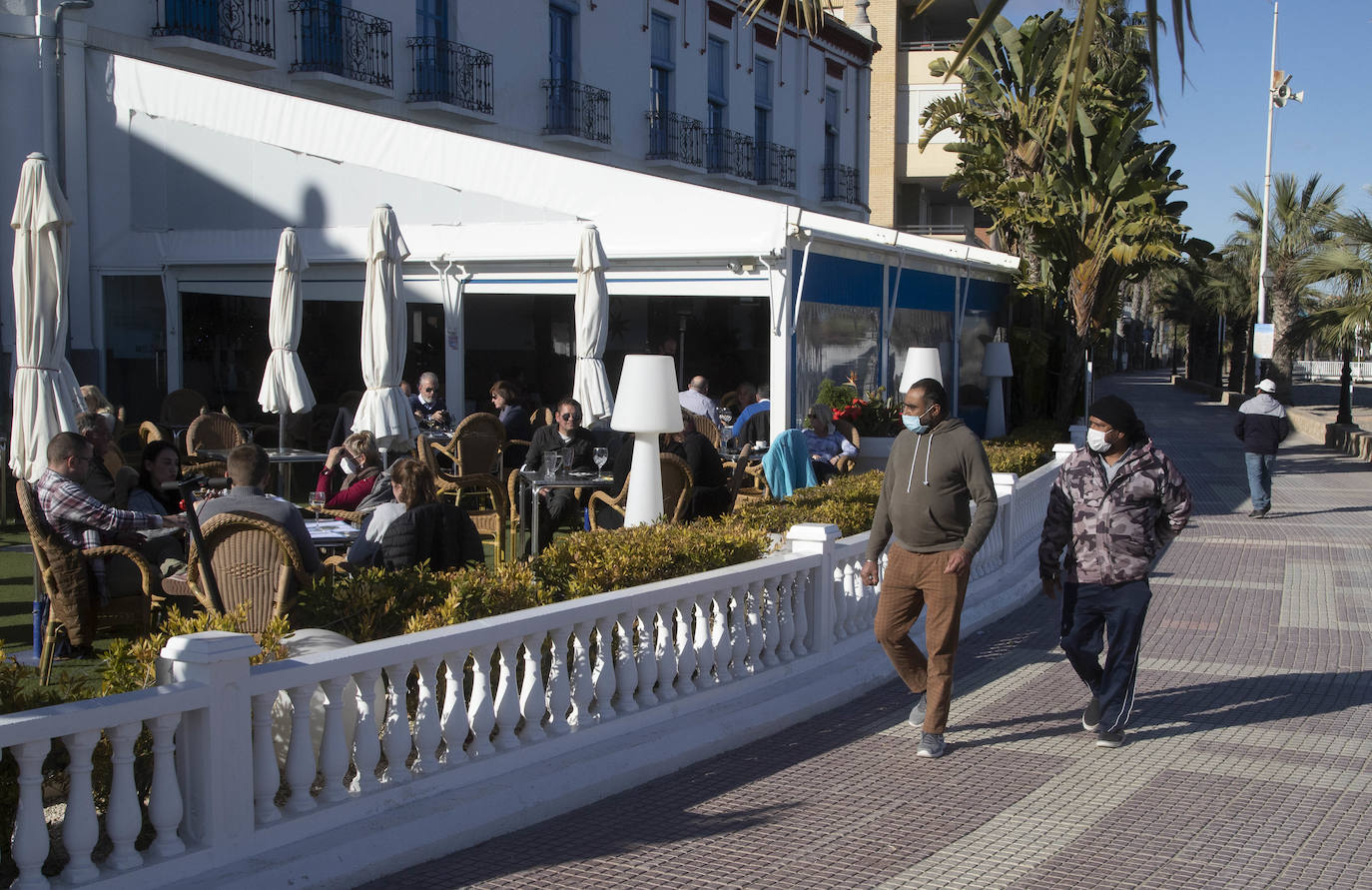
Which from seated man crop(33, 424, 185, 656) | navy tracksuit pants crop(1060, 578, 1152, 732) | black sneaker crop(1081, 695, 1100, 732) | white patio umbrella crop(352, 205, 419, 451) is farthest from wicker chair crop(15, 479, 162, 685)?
black sneaker crop(1081, 695, 1100, 732)

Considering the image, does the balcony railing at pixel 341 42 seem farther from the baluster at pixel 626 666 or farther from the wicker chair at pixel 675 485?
the baluster at pixel 626 666

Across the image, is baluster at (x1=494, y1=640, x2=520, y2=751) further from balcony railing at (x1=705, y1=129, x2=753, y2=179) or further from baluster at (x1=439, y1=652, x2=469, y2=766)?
balcony railing at (x1=705, y1=129, x2=753, y2=179)

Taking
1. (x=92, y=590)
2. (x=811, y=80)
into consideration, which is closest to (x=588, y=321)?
(x=92, y=590)

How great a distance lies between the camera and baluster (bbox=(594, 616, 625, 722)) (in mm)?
5371

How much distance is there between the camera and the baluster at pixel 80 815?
344cm

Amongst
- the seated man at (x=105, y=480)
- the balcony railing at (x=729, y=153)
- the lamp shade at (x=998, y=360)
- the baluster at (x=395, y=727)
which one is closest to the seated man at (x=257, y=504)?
the seated man at (x=105, y=480)

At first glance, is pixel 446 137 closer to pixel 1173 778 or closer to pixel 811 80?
pixel 1173 778

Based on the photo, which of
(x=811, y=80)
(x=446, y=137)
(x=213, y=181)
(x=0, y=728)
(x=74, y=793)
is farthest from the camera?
(x=811, y=80)

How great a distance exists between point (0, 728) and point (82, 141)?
17.8 metres

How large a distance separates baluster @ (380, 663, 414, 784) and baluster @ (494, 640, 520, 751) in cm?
48

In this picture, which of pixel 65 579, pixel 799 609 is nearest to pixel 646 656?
pixel 799 609

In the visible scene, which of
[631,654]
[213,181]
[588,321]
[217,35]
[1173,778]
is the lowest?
[1173,778]

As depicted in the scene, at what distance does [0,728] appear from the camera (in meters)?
3.23

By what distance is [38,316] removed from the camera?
9.81 meters
